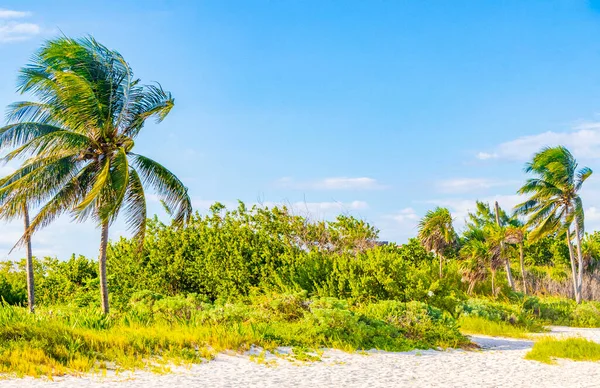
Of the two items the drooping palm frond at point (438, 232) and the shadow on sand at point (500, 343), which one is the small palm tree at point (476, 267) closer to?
the drooping palm frond at point (438, 232)

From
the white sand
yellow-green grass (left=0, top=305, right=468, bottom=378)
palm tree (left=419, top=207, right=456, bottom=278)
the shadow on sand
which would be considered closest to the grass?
yellow-green grass (left=0, top=305, right=468, bottom=378)

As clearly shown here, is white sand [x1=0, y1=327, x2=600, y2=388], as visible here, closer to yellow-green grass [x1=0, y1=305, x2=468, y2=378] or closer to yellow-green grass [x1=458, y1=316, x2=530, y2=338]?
yellow-green grass [x1=0, y1=305, x2=468, y2=378]

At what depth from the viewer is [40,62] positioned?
61.3ft

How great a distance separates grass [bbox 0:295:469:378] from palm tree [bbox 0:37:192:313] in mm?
4362

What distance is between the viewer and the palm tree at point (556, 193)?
3139 cm

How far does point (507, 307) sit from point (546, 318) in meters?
3.48

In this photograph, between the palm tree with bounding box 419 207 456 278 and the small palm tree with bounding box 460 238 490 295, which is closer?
the small palm tree with bounding box 460 238 490 295

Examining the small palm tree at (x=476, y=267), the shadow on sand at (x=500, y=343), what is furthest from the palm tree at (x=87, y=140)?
the small palm tree at (x=476, y=267)

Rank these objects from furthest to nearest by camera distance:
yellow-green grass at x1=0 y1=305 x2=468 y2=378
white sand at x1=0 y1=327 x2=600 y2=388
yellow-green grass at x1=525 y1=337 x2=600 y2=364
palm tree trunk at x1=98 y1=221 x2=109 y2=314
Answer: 1. palm tree trunk at x1=98 y1=221 x2=109 y2=314
2. yellow-green grass at x1=525 y1=337 x2=600 y2=364
3. yellow-green grass at x1=0 y1=305 x2=468 y2=378
4. white sand at x1=0 y1=327 x2=600 y2=388

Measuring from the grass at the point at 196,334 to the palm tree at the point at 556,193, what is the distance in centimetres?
2054

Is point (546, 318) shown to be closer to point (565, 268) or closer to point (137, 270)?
point (137, 270)

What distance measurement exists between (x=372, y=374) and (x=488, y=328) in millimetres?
7038

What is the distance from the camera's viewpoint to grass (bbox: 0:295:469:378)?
9.45m

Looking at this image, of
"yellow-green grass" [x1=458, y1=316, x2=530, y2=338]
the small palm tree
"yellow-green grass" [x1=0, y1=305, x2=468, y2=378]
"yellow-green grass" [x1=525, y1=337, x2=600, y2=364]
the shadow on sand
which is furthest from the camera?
the small palm tree
